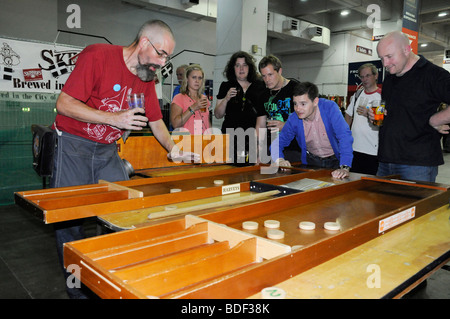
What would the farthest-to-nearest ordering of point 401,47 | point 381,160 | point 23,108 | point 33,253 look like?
point 23,108 < point 33,253 < point 381,160 < point 401,47

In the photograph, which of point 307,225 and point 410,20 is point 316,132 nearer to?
point 307,225

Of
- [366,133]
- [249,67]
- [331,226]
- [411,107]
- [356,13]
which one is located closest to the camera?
[331,226]

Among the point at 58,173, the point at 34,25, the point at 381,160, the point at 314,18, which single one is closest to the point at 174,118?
the point at 58,173

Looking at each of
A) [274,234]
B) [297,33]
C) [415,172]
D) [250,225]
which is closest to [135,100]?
[250,225]

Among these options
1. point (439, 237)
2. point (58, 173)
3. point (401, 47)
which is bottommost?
point (439, 237)

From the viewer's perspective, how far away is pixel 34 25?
9805 millimetres

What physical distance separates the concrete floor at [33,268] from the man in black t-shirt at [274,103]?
185 cm

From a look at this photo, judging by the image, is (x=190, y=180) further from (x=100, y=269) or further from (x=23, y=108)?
(x=23, y=108)

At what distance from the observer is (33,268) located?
3480 mm

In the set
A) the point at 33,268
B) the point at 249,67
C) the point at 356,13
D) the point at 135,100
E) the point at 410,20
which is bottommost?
the point at 33,268

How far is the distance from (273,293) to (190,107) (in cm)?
324

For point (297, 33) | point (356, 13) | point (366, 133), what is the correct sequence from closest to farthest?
point (366, 133) < point (297, 33) < point (356, 13)

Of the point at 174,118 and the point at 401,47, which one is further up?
the point at 401,47

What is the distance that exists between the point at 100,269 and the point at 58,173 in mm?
1531
